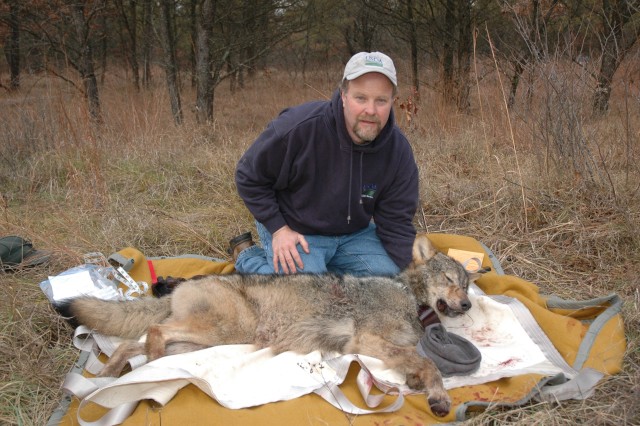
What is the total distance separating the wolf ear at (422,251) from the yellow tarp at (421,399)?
2.35 feet

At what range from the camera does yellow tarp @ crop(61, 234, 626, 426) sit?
8.64ft

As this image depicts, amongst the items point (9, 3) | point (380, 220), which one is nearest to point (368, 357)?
point (380, 220)

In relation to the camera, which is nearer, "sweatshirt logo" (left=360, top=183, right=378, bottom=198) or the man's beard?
the man's beard

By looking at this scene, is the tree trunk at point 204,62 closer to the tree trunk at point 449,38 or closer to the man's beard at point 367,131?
the tree trunk at point 449,38

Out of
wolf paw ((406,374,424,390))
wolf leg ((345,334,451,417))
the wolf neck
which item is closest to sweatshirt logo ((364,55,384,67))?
the wolf neck

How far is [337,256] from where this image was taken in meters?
4.43

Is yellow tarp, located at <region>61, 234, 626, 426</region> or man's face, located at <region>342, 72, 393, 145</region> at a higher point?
man's face, located at <region>342, 72, 393, 145</region>

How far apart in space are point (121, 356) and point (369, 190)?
7.29 ft

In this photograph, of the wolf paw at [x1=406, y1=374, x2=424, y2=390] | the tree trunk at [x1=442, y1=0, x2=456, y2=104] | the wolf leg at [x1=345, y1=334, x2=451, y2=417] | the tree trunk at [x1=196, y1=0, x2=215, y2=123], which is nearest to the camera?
the wolf leg at [x1=345, y1=334, x2=451, y2=417]

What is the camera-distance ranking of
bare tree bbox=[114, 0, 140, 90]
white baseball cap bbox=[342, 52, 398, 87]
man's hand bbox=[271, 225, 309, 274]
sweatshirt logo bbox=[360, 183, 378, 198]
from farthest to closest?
bare tree bbox=[114, 0, 140, 90], sweatshirt logo bbox=[360, 183, 378, 198], man's hand bbox=[271, 225, 309, 274], white baseball cap bbox=[342, 52, 398, 87]

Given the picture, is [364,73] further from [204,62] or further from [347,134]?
[204,62]

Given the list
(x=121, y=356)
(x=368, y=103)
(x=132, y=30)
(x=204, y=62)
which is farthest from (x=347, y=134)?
(x=132, y=30)

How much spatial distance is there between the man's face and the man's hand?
986 millimetres

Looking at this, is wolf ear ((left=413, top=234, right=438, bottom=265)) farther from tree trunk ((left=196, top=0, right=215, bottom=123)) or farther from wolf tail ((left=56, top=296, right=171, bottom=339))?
tree trunk ((left=196, top=0, right=215, bottom=123))
